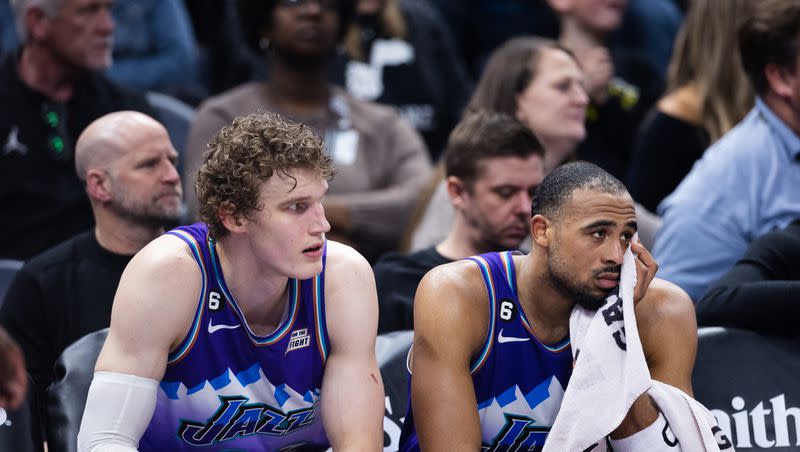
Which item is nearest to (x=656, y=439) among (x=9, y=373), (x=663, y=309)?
(x=663, y=309)

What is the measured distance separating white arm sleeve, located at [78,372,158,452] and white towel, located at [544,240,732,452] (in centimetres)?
99

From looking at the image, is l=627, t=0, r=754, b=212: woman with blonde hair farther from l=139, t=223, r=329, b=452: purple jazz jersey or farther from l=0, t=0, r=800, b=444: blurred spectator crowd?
l=139, t=223, r=329, b=452: purple jazz jersey

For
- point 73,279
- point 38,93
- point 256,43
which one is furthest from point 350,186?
point 73,279

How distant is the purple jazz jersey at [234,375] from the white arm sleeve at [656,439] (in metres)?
0.82

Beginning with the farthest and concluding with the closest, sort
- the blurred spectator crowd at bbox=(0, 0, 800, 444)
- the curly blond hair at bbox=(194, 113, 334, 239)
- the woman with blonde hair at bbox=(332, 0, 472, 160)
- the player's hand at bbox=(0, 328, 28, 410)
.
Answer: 1. the woman with blonde hair at bbox=(332, 0, 472, 160)
2. the blurred spectator crowd at bbox=(0, 0, 800, 444)
3. the curly blond hair at bbox=(194, 113, 334, 239)
4. the player's hand at bbox=(0, 328, 28, 410)

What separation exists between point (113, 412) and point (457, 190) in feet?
5.58

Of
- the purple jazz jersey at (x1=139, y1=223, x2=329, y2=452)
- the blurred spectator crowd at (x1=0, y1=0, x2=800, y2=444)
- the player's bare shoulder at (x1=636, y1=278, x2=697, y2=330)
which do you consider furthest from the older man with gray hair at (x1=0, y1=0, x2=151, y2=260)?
the player's bare shoulder at (x1=636, y1=278, x2=697, y2=330)

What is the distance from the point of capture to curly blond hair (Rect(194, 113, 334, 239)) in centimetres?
299

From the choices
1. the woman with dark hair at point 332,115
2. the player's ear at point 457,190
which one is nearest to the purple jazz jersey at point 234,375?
the player's ear at point 457,190

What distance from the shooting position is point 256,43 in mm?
5414

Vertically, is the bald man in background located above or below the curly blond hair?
below

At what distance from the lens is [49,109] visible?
4629mm

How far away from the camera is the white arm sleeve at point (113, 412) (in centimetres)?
286

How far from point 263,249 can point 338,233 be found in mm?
1819
